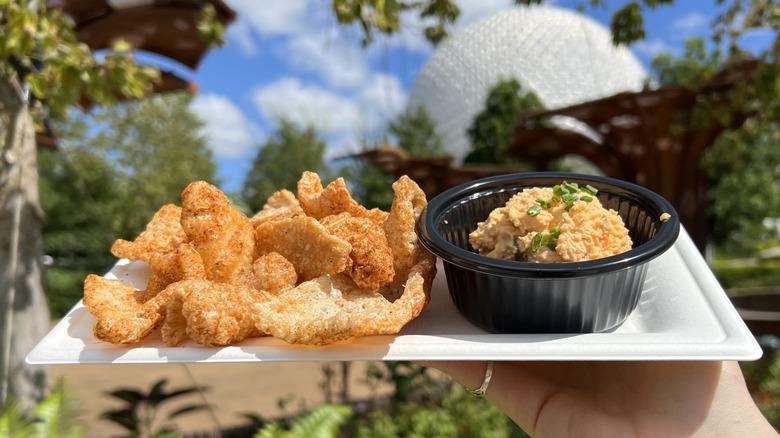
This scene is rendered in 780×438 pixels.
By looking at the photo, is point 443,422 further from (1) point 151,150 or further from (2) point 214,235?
(1) point 151,150

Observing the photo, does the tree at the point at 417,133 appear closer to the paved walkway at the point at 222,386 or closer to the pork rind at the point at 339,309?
the paved walkway at the point at 222,386

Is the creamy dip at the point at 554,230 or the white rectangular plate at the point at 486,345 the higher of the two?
the creamy dip at the point at 554,230

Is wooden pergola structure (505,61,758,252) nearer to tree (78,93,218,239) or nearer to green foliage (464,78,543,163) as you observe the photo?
green foliage (464,78,543,163)

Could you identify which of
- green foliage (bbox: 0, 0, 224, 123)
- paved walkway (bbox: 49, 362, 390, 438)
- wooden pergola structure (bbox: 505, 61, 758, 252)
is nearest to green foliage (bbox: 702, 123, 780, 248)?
wooden pergola structure (bbox: 505, 61, 758, 252)

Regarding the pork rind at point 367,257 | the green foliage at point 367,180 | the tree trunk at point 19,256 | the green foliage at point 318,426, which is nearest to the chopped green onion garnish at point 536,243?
the pork rind at point 367,257

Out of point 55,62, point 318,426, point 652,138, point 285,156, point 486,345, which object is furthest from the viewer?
point 285,156

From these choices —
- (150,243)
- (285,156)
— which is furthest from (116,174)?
(150,243)
